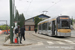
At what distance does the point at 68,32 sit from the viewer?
20.2 metres

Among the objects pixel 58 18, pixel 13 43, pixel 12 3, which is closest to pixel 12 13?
pixel 12 3

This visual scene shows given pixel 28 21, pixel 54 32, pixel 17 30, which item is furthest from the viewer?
pixel 28 21

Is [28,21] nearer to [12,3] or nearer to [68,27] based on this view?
[68,27]

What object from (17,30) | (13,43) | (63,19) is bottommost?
(13,43)

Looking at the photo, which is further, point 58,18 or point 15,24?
point 58,18

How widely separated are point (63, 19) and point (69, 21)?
87 cm

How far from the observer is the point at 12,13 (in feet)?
47.6

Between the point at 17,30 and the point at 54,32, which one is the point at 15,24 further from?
the point at 54,32

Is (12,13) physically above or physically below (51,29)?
above

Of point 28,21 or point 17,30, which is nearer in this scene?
point 17,30

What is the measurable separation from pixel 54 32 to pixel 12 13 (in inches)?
376

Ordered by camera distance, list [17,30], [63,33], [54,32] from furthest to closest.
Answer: [54,32], [63,33], [17,30]

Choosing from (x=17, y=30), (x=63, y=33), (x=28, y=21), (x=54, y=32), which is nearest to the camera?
(x=17, y=30)

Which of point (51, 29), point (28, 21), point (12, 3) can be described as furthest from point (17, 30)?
point (28, 21)
